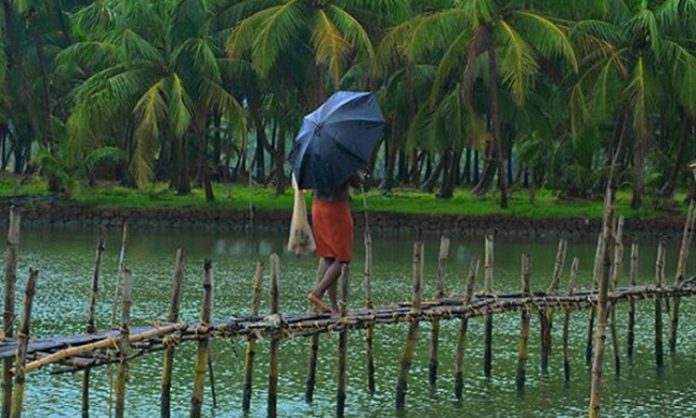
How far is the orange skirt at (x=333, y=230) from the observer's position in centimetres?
1477

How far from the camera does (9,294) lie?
12844 mm

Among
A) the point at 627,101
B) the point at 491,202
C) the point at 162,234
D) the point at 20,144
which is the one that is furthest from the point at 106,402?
the point at 20,144

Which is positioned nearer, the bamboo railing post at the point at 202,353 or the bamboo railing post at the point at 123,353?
the bamboo railing post at the point at 123,353

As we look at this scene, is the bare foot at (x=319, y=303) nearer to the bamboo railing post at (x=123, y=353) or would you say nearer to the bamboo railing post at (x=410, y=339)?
the bamboo railing post at (x=410, y=339)

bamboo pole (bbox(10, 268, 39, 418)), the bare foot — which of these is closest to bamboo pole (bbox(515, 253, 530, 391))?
the bare foot

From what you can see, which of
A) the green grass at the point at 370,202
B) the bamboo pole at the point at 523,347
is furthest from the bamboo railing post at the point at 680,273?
the green grass at the point at 370,202

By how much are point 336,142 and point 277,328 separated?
235cm

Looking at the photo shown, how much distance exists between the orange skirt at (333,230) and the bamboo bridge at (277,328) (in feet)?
1.73

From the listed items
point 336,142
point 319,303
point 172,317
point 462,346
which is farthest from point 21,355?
point 462,346

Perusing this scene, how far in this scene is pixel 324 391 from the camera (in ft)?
53.4

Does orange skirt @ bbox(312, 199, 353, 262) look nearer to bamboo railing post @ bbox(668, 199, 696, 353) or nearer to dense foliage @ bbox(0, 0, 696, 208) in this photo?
bamboo railing post @ bbox(668, 199, 696, 353)

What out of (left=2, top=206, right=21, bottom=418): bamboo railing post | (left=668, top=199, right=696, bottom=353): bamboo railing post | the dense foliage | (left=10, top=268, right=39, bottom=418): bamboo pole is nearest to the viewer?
(left=10, top=268, right=39, bottom=418): bamboo pole

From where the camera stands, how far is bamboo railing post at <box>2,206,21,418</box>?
12383 millimetres

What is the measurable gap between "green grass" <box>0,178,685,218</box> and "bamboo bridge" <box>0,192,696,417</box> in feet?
63.9
